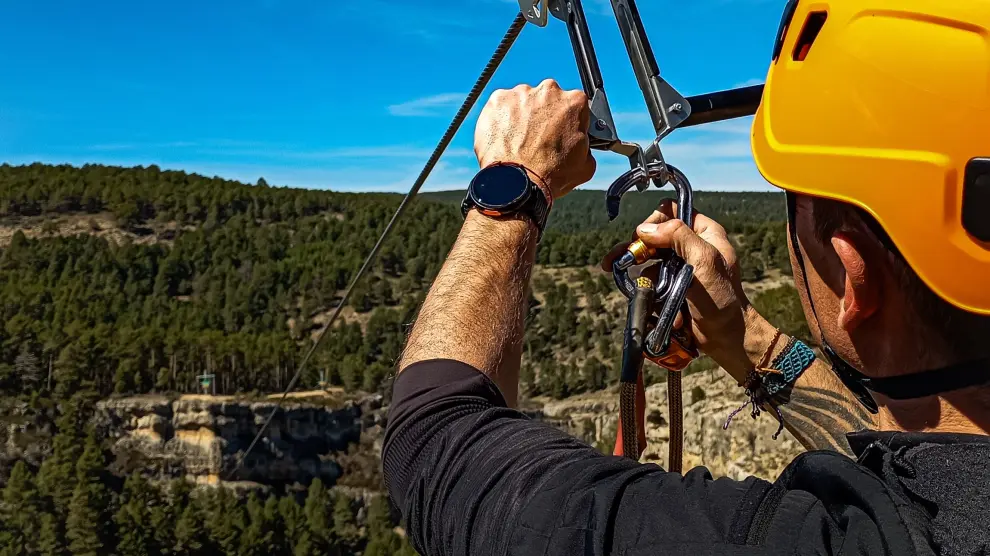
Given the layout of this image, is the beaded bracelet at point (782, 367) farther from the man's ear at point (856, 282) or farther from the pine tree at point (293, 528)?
the pine tree at point (293, 528)

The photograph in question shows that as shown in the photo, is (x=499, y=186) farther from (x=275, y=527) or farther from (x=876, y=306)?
(x=275, y=527)

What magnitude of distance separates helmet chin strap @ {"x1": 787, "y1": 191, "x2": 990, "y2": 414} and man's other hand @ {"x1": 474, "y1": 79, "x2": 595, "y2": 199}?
1.52 feet

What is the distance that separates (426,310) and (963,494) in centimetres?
88

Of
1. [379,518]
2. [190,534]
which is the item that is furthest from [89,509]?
[379,518]

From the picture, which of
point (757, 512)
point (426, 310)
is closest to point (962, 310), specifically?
point (757, 512)

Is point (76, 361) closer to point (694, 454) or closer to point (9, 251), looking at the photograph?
point (9, 251)

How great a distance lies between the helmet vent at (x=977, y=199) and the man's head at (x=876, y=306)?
10 cm

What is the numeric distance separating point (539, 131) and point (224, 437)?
55.4 meters

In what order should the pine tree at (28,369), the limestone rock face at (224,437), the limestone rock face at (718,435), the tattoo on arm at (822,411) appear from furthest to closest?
1. the pine tree at (28,369)
2. the limestone rock face at (224,437)
3. the limestone rock face at (718,435)
4. the tattoo on arm at (822,411)

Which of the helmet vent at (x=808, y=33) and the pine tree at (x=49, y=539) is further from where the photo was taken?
the pine tree at (x=49, y=539)

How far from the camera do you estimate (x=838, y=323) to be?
1271 millimetres

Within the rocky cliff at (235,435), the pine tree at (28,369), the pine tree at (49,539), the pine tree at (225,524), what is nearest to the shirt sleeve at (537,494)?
the rocky cliff at (235,435)

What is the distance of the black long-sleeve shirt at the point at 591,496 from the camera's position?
988 mm

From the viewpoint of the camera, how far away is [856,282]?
120 centimetres
